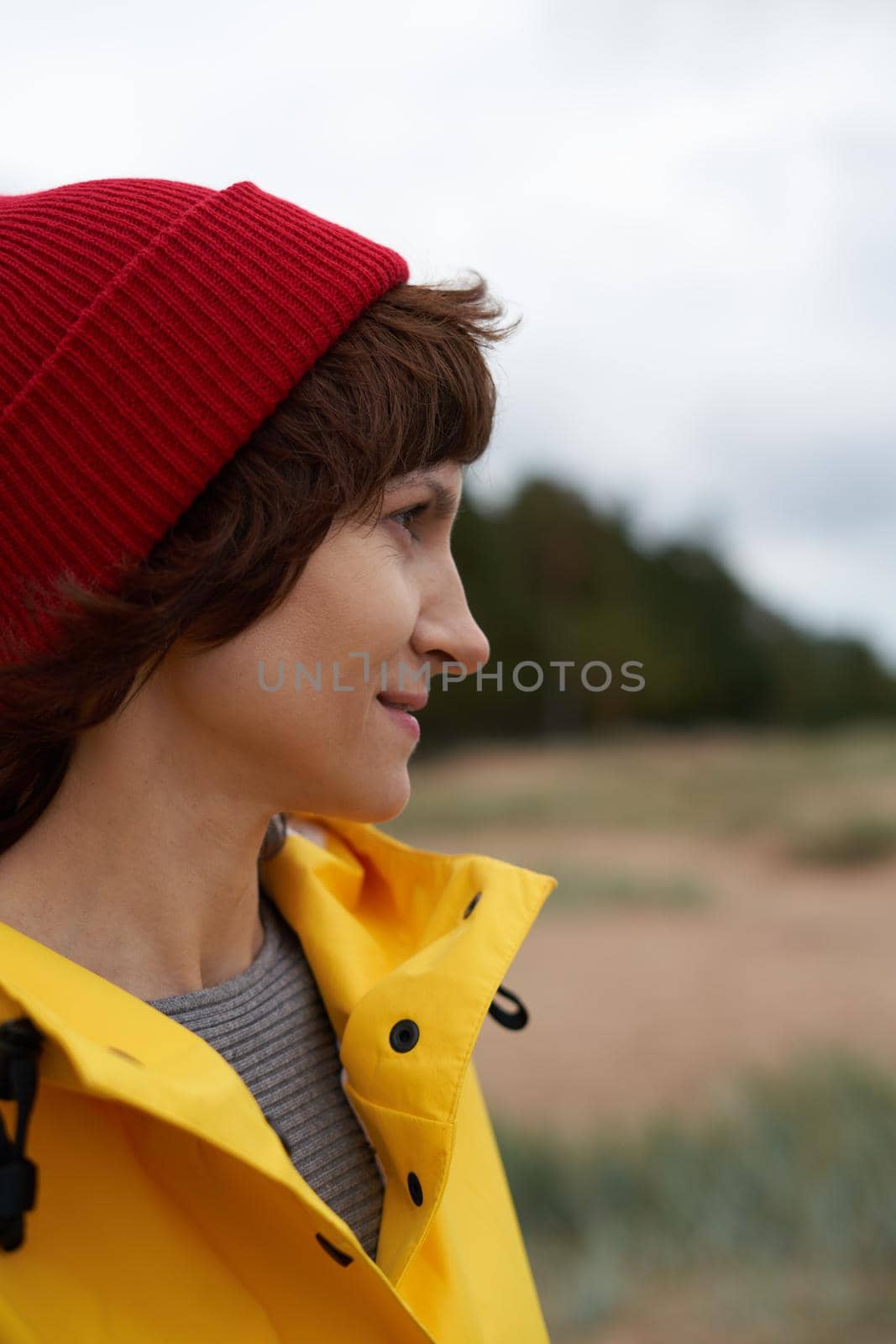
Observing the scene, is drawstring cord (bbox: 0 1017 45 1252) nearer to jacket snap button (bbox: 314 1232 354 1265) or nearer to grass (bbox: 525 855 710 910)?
jacket snap button (bbox: 314 1232 354 1265)

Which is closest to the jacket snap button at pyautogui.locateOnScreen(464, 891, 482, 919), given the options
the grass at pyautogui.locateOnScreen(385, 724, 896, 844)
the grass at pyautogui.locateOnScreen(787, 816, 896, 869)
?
the grass at pyautogui.locateOnScreen(787, 816, 896, 869)

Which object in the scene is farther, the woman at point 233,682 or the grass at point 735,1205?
the grass at point 735,1205

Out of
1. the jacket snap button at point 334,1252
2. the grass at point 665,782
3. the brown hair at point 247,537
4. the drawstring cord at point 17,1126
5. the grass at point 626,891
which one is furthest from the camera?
the grass at point 665,782

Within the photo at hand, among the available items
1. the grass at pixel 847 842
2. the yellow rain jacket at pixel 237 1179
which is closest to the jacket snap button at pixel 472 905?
the yellow rain jacket at pixel 237 1179

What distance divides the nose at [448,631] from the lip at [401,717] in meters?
0.07

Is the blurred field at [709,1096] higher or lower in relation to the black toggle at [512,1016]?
lower

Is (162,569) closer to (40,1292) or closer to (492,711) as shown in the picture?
(40,1292)

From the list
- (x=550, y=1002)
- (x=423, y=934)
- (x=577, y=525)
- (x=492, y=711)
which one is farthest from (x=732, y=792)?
(x=423, y=934)

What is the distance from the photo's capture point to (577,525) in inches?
757

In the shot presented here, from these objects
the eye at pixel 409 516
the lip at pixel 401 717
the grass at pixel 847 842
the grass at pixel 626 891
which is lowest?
the grass at pixel 847 842

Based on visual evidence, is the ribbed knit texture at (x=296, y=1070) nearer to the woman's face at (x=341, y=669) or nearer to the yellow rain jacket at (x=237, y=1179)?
the yellow rain jacket at (x=237, y=1179)

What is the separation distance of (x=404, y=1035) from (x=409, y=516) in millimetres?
634

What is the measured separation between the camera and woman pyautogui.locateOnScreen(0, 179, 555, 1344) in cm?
118

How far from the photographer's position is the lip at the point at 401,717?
1.42 meters
